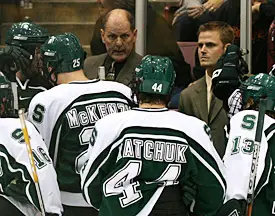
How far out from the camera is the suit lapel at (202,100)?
4977 millimetres

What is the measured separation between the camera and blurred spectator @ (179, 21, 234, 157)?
16.1 ft

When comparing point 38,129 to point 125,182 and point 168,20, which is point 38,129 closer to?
point 125,182

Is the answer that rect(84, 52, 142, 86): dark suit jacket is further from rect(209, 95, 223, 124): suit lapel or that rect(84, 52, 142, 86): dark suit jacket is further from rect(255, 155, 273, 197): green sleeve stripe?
rect(255, 155, 273, 197): green sleeve stripe

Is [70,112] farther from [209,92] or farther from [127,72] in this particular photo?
[209,92]

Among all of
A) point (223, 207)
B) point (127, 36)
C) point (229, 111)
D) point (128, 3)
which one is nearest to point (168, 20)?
point (128, 3)

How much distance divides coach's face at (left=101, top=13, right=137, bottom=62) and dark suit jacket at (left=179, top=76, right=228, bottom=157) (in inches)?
18.3

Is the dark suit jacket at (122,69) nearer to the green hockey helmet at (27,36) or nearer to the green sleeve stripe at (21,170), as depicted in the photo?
the green hockey helmet at (27,36)

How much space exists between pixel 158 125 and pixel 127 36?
5.88 feet

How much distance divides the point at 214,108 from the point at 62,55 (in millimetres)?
1303

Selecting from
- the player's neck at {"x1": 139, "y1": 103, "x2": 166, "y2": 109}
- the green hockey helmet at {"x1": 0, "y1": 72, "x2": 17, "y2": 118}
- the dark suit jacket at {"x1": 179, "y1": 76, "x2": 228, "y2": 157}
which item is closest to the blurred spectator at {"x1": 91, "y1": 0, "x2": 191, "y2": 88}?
the dark suit jacket at {"x1": 179, "y1": 76, "x2": 228, "y2": 157}

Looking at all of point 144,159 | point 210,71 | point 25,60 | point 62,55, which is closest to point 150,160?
point 144,159

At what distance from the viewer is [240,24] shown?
244 inches

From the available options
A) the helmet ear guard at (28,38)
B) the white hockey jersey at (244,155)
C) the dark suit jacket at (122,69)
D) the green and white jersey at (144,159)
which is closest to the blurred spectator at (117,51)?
the dark suit jacket at (122,69)

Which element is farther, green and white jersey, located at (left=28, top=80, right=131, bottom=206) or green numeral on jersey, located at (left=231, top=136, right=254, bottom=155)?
green and white jersey, located at (left=28, top=80, right=131, bottom=206)
